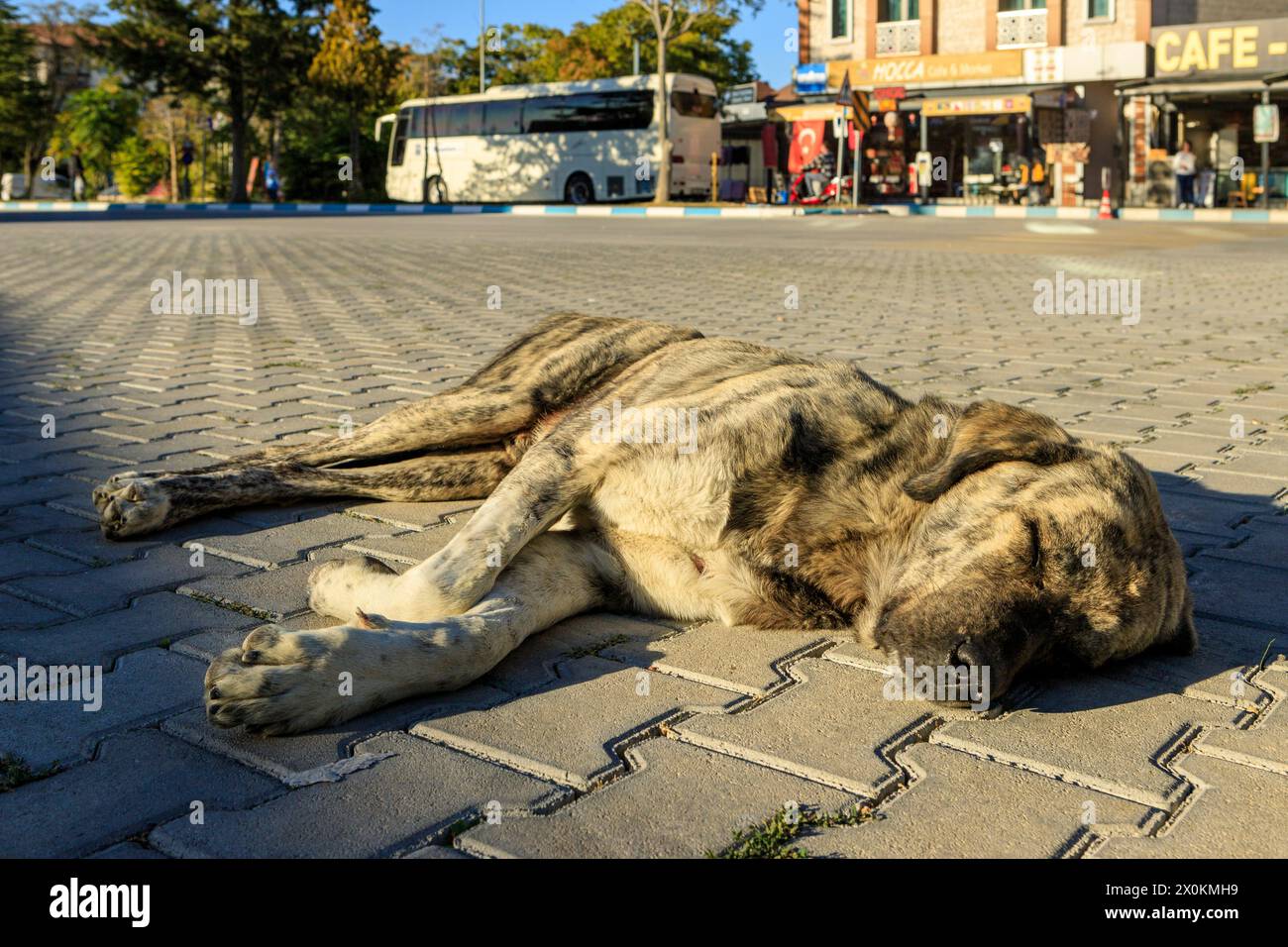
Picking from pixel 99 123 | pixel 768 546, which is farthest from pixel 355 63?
pixel 768 546

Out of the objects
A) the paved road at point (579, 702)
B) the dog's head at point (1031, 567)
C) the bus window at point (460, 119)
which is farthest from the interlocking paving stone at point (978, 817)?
the bus window at point (460, 119)

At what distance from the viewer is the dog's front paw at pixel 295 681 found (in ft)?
8.73

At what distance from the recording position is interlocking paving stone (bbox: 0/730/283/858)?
2.21 metres

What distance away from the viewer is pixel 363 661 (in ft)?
9.34

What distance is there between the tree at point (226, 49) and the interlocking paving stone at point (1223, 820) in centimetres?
4995

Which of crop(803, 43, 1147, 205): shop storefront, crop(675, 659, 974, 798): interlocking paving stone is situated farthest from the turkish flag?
crop(675, 659, 974, 798): interlocking paving stone

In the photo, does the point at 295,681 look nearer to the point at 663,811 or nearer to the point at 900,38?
the point at 663,811

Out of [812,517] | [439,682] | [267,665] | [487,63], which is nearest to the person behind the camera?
[267,665]

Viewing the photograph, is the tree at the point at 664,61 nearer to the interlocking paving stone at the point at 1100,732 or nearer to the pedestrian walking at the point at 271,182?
the pedestrian walking at the point at 271,182

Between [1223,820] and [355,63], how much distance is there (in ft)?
162
